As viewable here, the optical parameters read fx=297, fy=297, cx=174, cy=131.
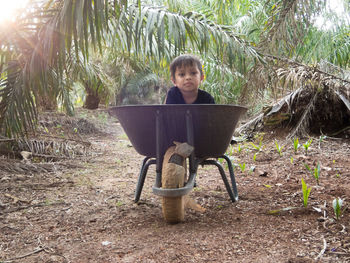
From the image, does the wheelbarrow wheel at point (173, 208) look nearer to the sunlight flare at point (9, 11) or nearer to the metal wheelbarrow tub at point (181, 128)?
the metal wheelbarrow tub at point (181, 128)

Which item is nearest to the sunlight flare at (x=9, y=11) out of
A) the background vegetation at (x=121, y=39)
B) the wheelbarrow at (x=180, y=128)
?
the background vegetation at (x=121, y=39)

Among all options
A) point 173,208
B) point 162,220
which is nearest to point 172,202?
point 173,208

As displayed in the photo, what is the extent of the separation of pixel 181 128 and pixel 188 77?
48cm

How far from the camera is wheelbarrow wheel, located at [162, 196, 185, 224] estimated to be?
1521mm

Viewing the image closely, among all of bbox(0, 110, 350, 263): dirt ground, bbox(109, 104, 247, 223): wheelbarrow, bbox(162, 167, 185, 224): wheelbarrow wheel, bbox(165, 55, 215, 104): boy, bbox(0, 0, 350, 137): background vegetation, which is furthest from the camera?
bbox(165, 55, 215, 104): boy

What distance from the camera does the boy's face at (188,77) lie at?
201cm

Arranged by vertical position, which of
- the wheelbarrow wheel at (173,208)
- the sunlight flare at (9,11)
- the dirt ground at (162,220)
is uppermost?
the sunlight flare at (9,11)

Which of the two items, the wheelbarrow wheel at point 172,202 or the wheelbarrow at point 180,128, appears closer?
the wheelbarrow wheel at point 172,202

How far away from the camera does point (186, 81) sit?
2.01m

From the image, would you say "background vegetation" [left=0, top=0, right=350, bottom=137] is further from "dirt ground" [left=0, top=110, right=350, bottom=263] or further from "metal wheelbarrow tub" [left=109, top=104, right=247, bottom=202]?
"dirt ground" [left=0, top=110, right=350, bottom=263]

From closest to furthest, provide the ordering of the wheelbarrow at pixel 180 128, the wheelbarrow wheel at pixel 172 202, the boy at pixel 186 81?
the wheelbarrow wheel at pixel 172 202
the wheelbarrow at pixel 180 128
the boy at pixel 186 81

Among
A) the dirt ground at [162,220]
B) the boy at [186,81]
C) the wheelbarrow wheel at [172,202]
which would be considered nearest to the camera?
the dirt ground at [162,220]

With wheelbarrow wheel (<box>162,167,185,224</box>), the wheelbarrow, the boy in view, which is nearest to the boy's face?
the boy

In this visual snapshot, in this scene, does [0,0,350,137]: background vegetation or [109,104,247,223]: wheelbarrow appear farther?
[0,0,350,137]: background vegetation
